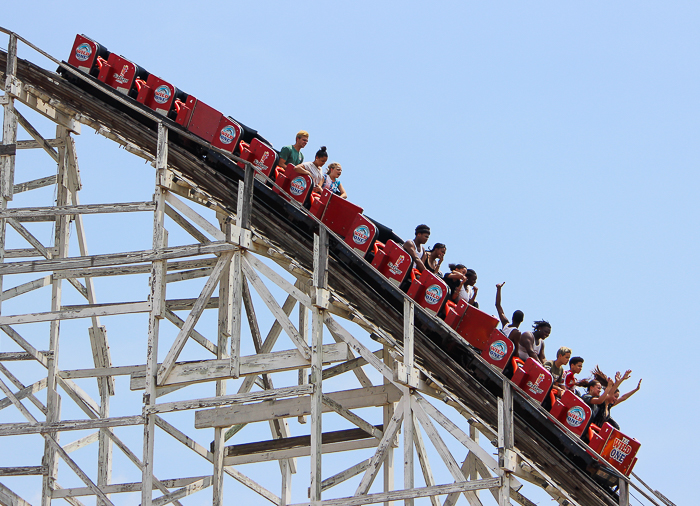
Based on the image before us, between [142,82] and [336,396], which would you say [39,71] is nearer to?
[142,82]

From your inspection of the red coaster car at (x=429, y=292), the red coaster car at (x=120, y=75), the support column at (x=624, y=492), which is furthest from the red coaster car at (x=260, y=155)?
the support column at (x=624, y=492)

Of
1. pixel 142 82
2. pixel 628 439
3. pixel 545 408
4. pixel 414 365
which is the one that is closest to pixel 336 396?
pixel 414 365

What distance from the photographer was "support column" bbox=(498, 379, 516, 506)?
40.4ft

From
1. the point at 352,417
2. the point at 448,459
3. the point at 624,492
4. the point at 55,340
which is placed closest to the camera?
the point at 624,492

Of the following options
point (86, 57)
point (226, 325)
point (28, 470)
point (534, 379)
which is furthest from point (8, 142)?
point (534, 379)

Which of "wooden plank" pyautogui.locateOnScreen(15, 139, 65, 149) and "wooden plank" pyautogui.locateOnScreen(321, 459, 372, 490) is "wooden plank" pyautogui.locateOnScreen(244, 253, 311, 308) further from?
"wooden plank" pyautogui.locateOnScreen(15, 139, 65, 149)

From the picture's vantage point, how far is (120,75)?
16.6m

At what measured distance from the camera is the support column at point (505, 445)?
12328 millimetres

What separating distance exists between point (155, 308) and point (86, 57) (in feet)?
15.9

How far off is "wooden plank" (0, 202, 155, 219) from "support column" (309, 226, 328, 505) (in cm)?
236

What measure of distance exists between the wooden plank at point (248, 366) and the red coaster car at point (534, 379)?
213 cm

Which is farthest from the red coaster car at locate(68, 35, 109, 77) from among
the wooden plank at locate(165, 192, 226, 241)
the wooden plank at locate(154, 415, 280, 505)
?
the wooden plank at locate(154, 415, 280, 505)

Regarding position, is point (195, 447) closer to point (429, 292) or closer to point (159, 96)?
point (429, 292)

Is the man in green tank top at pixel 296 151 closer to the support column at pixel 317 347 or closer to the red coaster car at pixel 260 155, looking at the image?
the red coaster car at pixel 260 155
